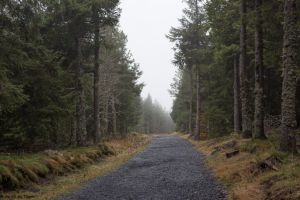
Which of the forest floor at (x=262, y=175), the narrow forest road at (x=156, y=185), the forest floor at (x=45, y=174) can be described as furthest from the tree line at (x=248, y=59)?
the forest floor at (x=45, y=174)

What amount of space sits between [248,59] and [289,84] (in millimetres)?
16749

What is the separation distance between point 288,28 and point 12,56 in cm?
1057

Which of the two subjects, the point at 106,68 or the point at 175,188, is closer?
the point at 175,188

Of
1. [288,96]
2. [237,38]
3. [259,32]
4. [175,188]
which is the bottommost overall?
[175,188]

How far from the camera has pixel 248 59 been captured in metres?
30.0

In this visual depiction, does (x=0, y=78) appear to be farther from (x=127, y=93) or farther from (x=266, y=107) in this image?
(x=127, y=93)

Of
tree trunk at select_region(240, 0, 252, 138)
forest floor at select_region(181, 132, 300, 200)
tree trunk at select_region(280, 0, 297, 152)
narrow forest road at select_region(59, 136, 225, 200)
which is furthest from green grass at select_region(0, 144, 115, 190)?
tree trunk at select_region(280, 0, 297, 152)

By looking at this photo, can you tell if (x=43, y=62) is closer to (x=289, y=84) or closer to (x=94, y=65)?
(x=94, y=65)

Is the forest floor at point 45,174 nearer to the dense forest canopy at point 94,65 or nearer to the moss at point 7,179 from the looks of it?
the moss at point 7,179

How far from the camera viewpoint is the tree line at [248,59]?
13.9m

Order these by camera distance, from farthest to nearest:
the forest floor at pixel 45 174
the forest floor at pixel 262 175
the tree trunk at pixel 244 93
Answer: the tree trunk at pixel 244 93 < the forest floor at pixel 45 174 < the forest floor at pixel 262 175

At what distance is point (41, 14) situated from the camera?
53.8 ft

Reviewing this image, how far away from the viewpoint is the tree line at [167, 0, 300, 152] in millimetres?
13852

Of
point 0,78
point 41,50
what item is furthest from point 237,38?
point 0,78
